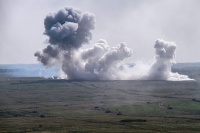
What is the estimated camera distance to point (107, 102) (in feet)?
596

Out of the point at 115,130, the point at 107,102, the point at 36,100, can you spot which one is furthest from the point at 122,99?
the point at 115,130

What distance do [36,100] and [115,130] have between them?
80502 mm

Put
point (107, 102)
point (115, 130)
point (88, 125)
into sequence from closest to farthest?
point (115, 130) < point (88, 125) < point (107, 102)

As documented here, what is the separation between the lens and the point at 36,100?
19025 cm

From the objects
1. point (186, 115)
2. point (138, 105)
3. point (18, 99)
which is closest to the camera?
point (186, 115)

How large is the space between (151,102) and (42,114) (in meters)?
50.9

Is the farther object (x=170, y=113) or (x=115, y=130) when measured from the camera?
(x=170, y=113)

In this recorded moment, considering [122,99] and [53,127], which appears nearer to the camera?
[53,127]

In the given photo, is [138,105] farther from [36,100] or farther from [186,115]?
[36,100]

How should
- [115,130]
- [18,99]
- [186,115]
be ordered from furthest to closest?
[18,99]
[186,115]
[115,130]

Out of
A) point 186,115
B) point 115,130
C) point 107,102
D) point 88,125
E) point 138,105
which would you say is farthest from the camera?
point 107,102

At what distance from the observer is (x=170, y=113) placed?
500ft

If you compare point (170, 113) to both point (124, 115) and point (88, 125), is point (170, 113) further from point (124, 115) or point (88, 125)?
point (88, 125)

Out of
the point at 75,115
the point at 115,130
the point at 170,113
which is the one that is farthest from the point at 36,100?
the point at 115,130
